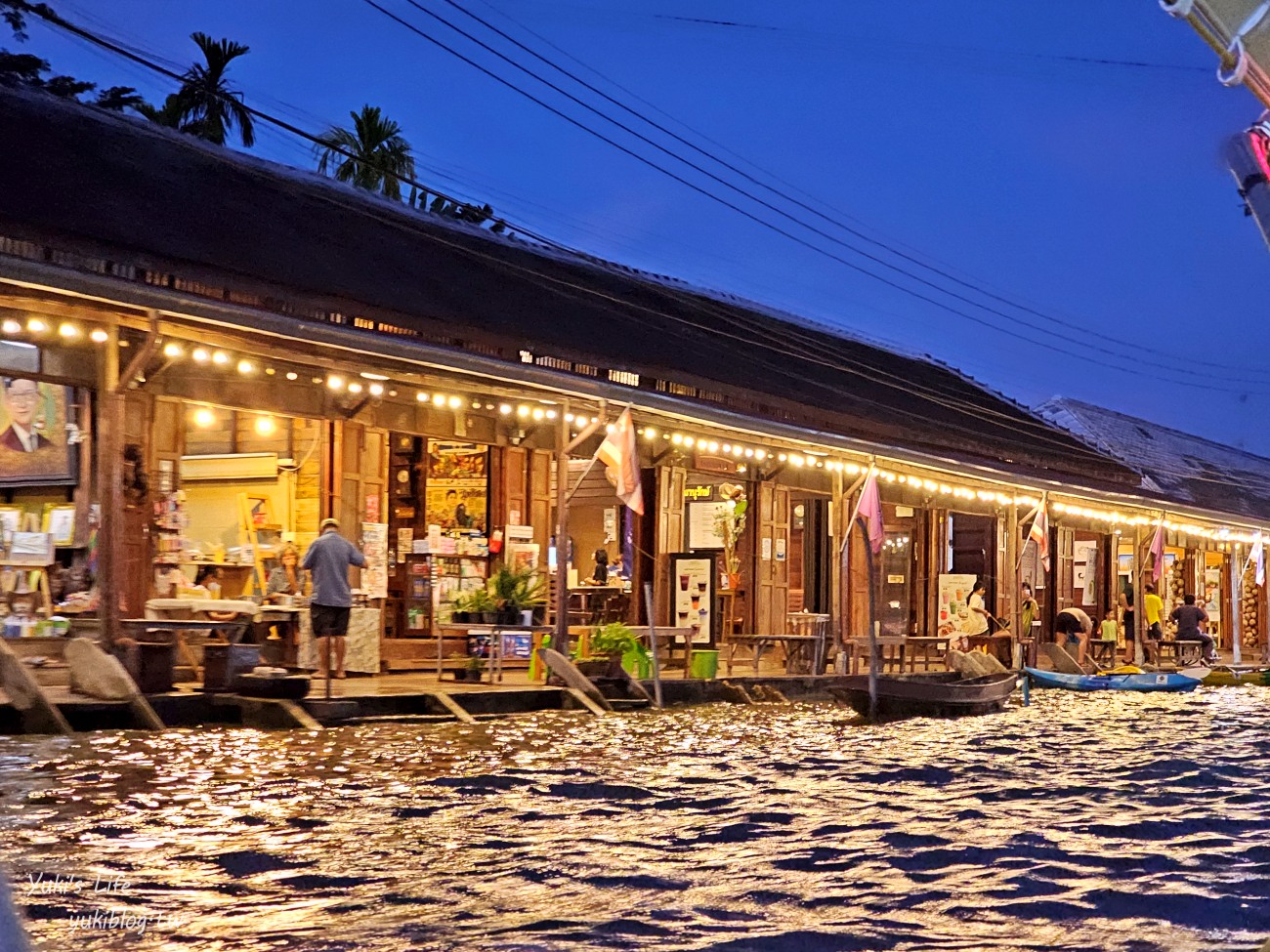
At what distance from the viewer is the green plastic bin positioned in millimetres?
18422

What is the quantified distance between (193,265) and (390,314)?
2.25 metres

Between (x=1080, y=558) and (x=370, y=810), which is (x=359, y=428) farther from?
(x=1080, y=558)

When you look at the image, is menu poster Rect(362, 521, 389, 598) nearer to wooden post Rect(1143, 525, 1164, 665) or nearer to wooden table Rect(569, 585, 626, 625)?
wooden table Rect(569, 585, 626, 625)

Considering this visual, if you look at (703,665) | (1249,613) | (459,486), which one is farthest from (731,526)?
(1249,613)

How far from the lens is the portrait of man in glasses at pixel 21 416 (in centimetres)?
1427

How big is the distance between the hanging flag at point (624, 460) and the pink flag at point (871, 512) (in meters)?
4.20

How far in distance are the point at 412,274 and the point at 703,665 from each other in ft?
19.7

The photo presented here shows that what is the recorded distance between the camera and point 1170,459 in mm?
38875

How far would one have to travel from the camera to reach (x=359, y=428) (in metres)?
17.8

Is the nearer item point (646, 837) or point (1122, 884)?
point (1122, 884)

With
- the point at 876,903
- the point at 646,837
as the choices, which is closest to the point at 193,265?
the point at 646,837

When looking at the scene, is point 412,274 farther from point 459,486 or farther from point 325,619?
point 325,619

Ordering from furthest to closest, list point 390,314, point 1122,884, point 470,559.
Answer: point 470,559, point 390,314, point 1122,884

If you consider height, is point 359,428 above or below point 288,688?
Result: above
